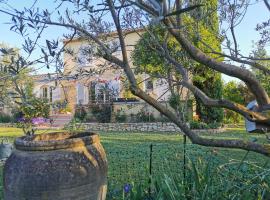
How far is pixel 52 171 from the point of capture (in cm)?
288

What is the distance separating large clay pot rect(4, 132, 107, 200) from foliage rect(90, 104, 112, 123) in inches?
728

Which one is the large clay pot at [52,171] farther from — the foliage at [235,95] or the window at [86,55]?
the foliage at [235,95]

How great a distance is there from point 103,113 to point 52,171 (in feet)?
62.8

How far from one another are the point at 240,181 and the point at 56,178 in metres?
1.90

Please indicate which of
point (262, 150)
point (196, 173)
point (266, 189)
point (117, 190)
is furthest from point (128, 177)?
point (262, 150)

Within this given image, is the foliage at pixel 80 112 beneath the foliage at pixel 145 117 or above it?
above

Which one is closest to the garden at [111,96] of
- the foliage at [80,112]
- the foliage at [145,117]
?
the foliage at [145,117]

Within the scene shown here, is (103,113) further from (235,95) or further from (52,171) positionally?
(52,171)

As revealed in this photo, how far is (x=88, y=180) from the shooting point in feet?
9.93

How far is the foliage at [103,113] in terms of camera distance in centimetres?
2177

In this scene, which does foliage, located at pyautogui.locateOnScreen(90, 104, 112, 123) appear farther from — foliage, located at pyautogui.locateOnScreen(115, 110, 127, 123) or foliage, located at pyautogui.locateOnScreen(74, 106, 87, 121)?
foliage, located at pyautogui.locateOnScreen(74, 106, 87, 121)

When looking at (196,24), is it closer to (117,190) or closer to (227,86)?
(117,190)

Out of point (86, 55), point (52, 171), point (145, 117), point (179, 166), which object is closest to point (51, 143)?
point (52, 171)

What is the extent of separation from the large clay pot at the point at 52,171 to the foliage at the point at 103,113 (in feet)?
60.7
